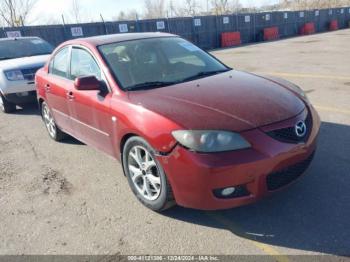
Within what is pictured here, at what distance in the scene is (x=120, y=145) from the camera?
3.67 meters

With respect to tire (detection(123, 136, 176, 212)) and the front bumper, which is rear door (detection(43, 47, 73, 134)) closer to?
tire (detection(123, 136, 176, 212))

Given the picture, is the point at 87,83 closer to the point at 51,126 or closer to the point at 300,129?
the point at 300,129

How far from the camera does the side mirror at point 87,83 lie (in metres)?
3.74

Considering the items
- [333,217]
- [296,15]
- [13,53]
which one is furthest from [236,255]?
[296,15]

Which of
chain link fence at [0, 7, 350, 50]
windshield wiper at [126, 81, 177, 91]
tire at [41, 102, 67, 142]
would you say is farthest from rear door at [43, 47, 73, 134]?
chain link fence at [0, 7, 350, 50]

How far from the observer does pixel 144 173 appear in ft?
11.3

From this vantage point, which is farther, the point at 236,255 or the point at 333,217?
the point at 333,217

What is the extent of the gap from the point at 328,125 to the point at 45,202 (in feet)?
13.4

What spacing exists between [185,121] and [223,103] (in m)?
0.48

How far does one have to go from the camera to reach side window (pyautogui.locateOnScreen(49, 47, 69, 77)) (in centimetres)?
488

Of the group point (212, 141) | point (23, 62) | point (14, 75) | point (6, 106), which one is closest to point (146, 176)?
point (212, 141)

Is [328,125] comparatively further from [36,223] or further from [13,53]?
[13,53]

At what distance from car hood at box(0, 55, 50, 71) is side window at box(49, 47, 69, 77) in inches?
111

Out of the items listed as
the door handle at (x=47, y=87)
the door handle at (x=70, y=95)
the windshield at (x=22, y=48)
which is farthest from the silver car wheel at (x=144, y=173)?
the windshield at (x=22, y=48)
